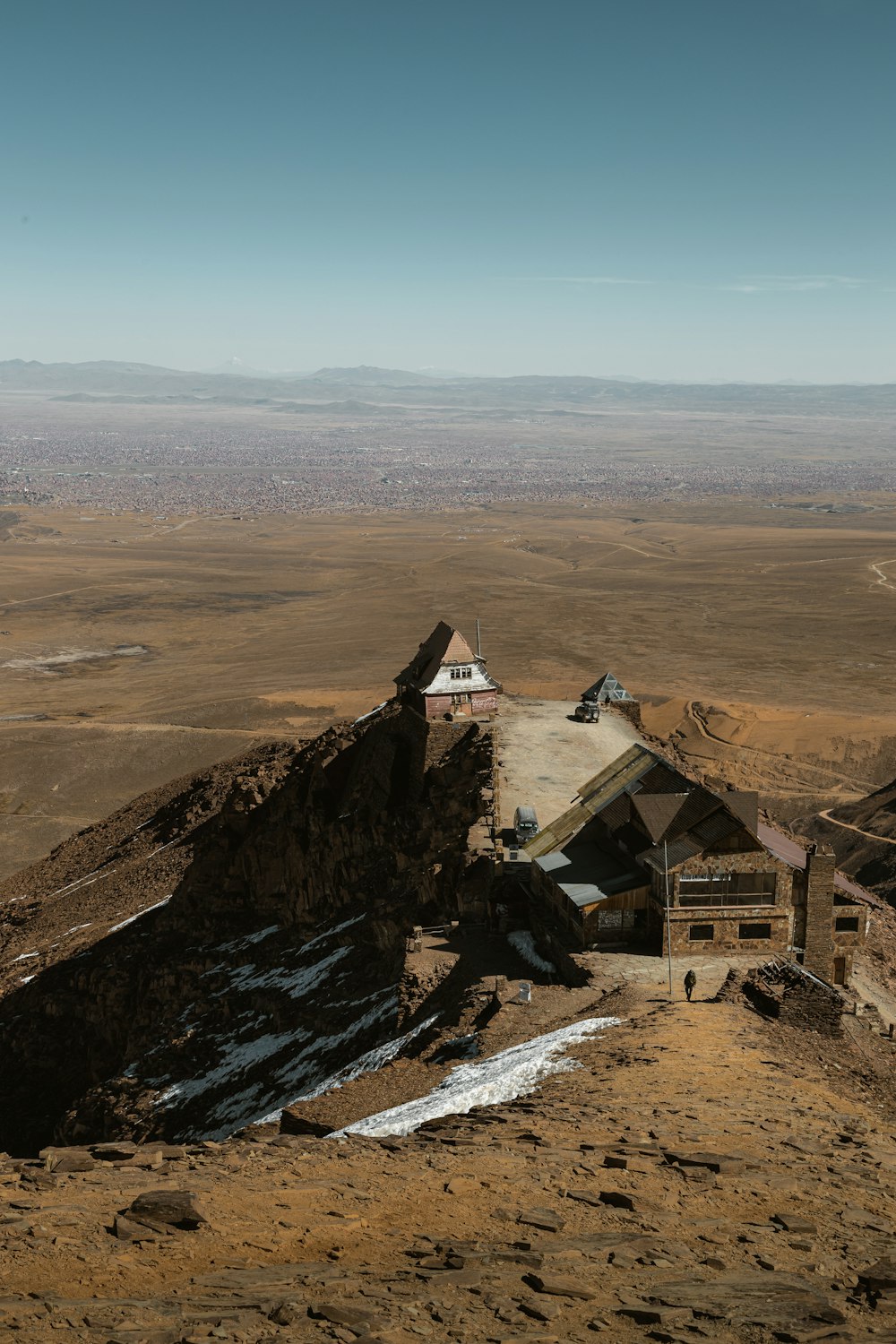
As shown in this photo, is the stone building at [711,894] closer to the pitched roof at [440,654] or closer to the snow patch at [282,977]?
the snow patch at [282,977]

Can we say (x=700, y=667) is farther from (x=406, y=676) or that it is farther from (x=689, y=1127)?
(x=689, y=1127)

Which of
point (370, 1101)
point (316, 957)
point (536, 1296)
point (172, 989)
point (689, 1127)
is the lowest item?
point (172, 989)

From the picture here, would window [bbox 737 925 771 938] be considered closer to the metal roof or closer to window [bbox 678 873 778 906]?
window [bbox 678 873 778 906]

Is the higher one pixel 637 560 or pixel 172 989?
pixel 637 560

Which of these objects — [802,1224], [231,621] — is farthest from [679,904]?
[231,621]

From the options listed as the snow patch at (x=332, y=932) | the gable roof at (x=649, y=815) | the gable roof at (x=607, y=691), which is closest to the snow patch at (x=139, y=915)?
the snow patch at (x=332, y=932)

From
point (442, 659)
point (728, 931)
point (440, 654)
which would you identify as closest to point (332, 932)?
point (442, 659)

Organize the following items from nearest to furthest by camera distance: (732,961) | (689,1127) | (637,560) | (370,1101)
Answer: (689,1127), (370,1101), (732,961), (637,560)
